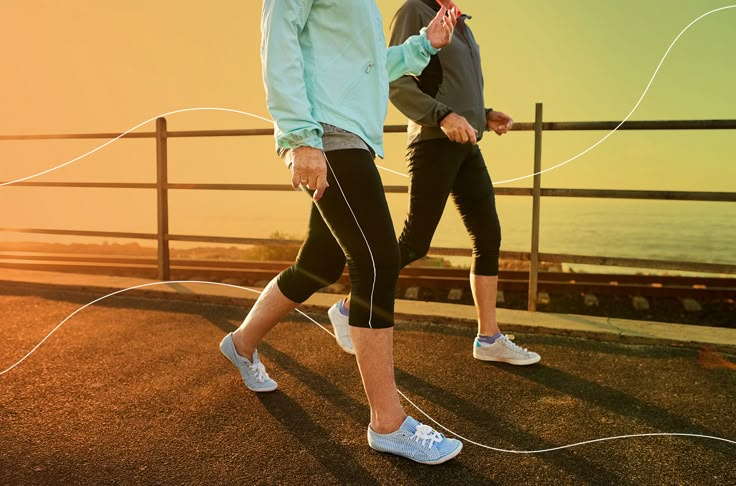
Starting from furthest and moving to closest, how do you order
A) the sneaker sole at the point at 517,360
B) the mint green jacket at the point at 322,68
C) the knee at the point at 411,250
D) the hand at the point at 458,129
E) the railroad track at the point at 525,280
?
the railroad track at the point at 525,280 < the sneaker sole at the point at 517,360 < the knee at the point at 411,250 < the hand at the point at 458,129 < the mint green jacket at the point at 322,68

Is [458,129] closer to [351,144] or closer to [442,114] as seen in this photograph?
[442,114]

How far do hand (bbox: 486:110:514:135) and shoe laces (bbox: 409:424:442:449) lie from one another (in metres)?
1.65

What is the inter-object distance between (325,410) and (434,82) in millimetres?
1473

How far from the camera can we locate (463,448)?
7.42ft

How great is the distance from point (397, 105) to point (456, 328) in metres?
1.62

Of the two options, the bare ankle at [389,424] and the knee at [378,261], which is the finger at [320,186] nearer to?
the knee at [378,261]

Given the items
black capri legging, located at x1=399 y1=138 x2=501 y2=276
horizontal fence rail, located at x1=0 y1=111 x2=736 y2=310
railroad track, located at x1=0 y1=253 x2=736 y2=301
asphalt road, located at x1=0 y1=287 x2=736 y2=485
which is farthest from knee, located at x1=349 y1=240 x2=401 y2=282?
railroad track, located at x1=0 y1=253 x2=736 y2=301

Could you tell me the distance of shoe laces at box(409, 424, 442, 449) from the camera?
213 centimetres

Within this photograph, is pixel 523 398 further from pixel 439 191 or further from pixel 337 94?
pixel 337 94

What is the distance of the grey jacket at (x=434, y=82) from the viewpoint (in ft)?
9.22

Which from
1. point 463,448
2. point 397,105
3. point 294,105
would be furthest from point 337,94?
point 463,448

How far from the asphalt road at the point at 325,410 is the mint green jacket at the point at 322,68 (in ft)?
3.47

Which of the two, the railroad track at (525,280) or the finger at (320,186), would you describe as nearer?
the finger at (320,186)

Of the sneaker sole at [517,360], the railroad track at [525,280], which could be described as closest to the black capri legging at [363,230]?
the sneaker sole at [517,360]
